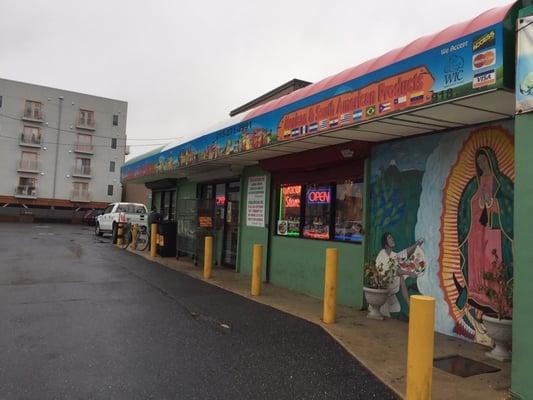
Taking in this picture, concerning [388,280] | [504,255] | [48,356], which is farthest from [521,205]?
[48,356]

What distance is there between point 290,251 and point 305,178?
1.64 m

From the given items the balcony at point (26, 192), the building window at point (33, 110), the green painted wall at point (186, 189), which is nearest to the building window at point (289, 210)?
the green painted wall at point (186, 189)

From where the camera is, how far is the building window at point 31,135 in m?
47.8

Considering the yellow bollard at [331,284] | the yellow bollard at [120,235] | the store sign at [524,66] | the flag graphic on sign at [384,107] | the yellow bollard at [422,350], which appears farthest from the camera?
the yellow bollard at [120,235]

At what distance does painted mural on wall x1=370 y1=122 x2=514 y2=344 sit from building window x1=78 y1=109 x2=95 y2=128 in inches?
1962

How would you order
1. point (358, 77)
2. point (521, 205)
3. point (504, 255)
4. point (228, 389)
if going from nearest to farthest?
point (521, 205) → point (228, 389) → point (504, 255) → point (358, 77)

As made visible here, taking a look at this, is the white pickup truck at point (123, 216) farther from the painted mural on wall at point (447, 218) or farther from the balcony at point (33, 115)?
the balcony at point (33, 115)

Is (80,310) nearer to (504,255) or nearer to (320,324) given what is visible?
(320,324)

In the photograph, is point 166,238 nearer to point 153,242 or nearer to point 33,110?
point 153,242

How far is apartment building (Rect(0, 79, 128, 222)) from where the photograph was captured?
47156 mm

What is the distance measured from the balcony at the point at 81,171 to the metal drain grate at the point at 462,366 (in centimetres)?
5116

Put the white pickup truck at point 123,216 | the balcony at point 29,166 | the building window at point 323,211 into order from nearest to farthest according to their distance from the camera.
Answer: the building window at point 323,211 → the white pickup truck at point 123,216 → the balcony at point 29,166

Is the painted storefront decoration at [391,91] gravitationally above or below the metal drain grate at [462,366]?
above

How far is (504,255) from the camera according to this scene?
552cm
